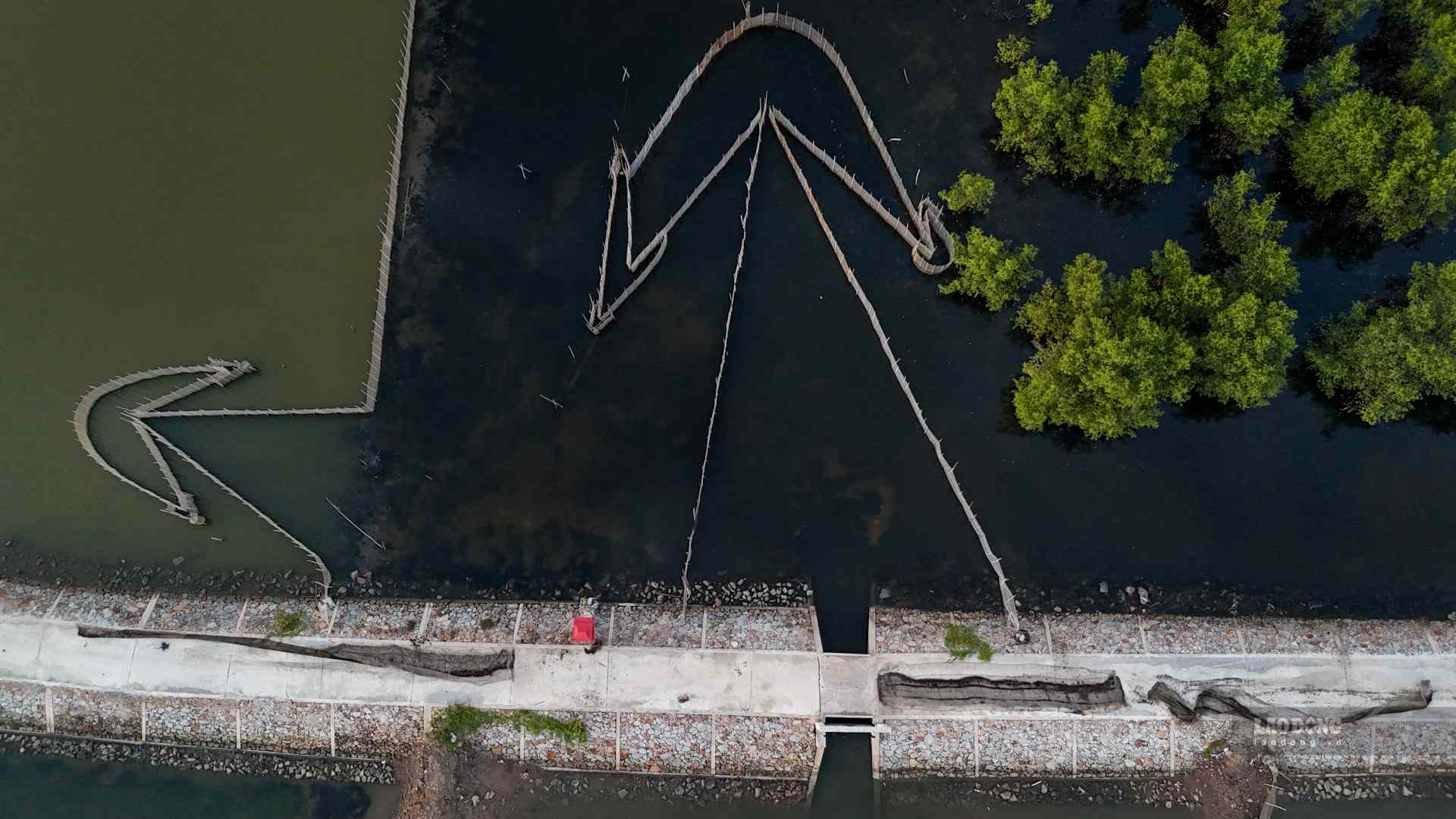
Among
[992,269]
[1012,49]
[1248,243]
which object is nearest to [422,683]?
[992,269]

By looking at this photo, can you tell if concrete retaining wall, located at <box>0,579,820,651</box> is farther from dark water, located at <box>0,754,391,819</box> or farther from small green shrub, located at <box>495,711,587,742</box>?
dark water, located at <box>0,754,391,819</box>

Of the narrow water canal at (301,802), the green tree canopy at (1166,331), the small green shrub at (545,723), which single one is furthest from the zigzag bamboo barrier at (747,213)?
the narrow water canal at (301,802)

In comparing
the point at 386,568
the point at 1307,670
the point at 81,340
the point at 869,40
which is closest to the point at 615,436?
the point at 386,568

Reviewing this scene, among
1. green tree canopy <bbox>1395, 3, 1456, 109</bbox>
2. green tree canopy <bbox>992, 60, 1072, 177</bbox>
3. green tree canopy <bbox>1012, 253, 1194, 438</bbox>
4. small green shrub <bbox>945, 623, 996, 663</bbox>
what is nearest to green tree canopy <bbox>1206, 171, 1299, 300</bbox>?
green tree canopy <bbox>1012, 253, 1194, 438</bbox>

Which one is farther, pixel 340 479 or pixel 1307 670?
pixel 340 479

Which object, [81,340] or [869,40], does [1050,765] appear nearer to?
[869,40]

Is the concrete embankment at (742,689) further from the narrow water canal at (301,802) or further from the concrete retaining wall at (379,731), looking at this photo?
the narrow water canal at (301,802)
